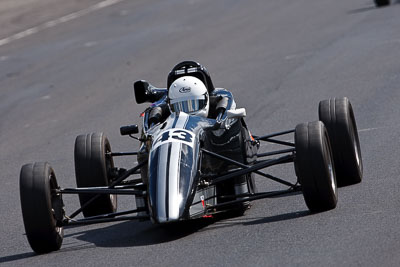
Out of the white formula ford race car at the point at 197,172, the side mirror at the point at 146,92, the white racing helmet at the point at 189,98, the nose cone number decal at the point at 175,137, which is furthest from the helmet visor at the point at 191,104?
the side mirror at the point at 146,92

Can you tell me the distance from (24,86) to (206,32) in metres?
6.19

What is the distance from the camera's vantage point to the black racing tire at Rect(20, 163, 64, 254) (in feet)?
30.5

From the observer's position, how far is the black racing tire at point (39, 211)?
930 cm

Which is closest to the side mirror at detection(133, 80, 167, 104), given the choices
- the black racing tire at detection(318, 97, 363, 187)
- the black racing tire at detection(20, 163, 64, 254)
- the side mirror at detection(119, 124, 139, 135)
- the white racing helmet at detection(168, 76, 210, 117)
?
the side mirror at detection(119, 124, 139, 135)

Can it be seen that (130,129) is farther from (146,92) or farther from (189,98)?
(146,92)

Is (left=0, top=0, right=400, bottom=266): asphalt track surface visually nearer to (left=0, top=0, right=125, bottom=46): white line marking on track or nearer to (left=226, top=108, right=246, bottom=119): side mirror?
(left=0, top=0, right=125, bottom=46): white line marking on track

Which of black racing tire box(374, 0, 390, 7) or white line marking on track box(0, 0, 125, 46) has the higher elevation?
white line marking on track box(0, 0, 125, 46)

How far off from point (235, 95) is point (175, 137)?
10070 mm

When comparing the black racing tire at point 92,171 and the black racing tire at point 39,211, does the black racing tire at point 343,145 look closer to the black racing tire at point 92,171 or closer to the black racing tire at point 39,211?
the black racing tire at point 92,171

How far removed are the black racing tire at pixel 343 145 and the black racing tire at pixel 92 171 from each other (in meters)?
2.31

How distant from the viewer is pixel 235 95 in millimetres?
19531

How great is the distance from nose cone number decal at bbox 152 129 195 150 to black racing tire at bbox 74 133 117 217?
1668 millimetres

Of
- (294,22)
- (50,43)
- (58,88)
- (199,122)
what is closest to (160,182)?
(199,122)

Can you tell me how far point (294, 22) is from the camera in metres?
28.2
